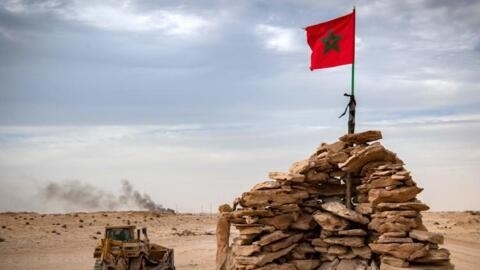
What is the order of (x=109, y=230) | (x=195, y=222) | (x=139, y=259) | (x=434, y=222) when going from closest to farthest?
(x=139, y=259)
(x=109, y=230)
(x=434, y=222)
(x=195, y=222)

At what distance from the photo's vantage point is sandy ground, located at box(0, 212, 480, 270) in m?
38.7

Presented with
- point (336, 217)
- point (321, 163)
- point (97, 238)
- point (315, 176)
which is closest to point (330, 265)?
point (336, 217)

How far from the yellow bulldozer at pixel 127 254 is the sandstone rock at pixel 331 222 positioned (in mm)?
9782

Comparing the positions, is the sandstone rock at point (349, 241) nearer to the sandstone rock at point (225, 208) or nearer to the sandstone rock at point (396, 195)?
the sandstone rock at point (396, 195)

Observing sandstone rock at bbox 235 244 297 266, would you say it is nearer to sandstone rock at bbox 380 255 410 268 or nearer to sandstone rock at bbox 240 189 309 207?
sandstone rock at bbox 240 189 309 207

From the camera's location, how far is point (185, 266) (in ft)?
117

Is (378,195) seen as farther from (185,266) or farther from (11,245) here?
(11,245)

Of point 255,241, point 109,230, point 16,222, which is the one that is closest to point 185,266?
point 109,230

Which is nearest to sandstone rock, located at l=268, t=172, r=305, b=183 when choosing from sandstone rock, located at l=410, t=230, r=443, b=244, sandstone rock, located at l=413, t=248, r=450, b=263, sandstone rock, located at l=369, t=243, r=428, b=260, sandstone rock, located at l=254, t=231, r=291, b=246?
sandstone rock, located at l=254, t=231, r=291, b=246

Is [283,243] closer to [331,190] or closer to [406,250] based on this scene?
[331,190]

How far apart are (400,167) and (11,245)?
40.5m

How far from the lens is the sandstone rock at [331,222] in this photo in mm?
18938

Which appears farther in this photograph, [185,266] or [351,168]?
[185,266]

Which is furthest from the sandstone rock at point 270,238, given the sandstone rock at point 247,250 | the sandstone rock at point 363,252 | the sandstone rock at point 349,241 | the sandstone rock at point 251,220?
the sandstone rock at point 363,252
